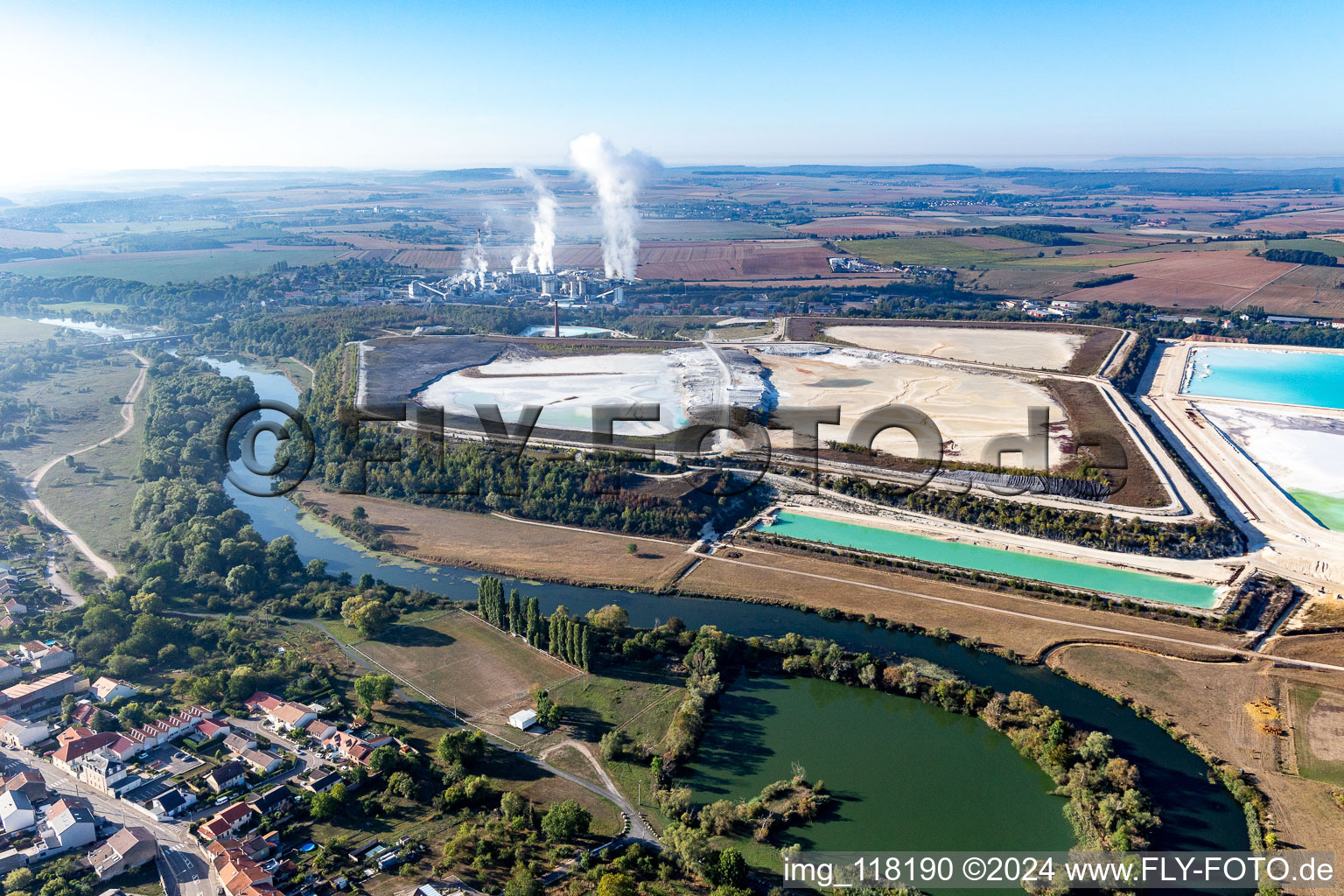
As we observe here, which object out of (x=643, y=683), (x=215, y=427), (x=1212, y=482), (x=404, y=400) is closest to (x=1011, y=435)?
(x=1212, y=482)

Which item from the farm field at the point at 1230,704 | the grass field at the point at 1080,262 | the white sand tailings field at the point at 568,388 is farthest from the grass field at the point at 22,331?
the grass field at the point at 1080,262

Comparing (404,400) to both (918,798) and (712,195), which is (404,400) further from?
(712,195)

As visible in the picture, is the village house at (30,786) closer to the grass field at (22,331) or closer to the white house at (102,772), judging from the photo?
the white house at (102,772)

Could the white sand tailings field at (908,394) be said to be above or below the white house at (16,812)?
above

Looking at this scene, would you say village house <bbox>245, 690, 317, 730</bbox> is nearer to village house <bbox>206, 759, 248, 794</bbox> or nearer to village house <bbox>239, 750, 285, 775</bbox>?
village house <bbox>239, 750, 285, 775</bbox>

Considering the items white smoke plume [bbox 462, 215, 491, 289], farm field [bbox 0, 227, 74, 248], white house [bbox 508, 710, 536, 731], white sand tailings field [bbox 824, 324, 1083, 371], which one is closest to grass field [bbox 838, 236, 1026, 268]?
white sand tailings field [bbox 824, 324, 1083, 371]

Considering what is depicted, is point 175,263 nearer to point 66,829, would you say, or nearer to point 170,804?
point 170,804
